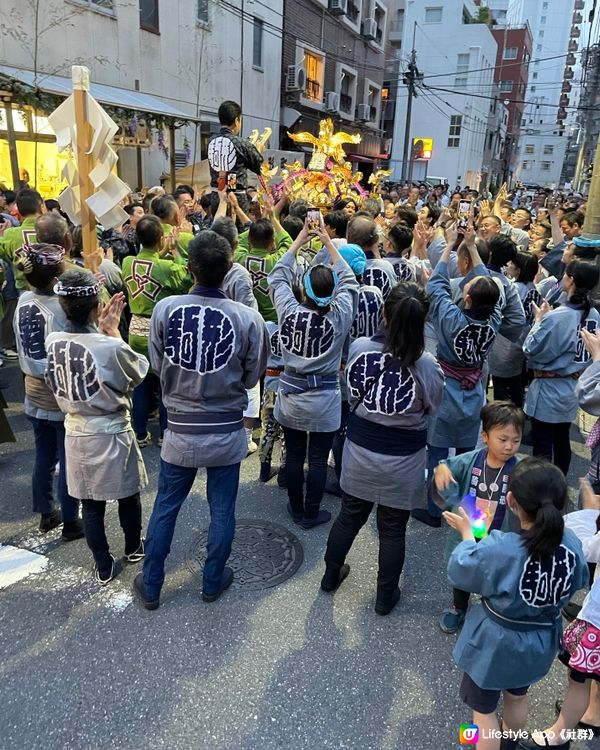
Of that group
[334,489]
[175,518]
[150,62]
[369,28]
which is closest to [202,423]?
[175,518]

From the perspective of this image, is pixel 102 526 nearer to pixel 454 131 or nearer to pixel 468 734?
pixel 468 734

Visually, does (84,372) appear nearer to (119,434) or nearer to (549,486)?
(119,434)

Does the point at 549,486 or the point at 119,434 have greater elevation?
the point at 549,486

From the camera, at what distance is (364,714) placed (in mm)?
2459

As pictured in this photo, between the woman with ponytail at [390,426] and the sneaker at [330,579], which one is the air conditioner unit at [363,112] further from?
the sneaker at [330,579]

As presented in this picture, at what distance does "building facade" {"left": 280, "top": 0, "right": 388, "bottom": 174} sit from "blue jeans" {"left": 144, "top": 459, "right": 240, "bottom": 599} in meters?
21.4

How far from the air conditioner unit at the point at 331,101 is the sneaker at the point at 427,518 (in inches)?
950

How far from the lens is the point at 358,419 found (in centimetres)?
296

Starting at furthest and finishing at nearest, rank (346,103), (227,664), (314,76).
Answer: (346,103)
(314,76)
(227,664)

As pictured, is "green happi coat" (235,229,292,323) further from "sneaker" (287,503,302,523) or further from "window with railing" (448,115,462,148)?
"window with railing" (448,115,462,148)

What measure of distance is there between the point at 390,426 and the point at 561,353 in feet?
6.15

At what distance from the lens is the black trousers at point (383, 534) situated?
9.86ft

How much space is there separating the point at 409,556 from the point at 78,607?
201 centimetres

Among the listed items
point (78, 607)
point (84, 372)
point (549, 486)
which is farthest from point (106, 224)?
point (549, 486)
